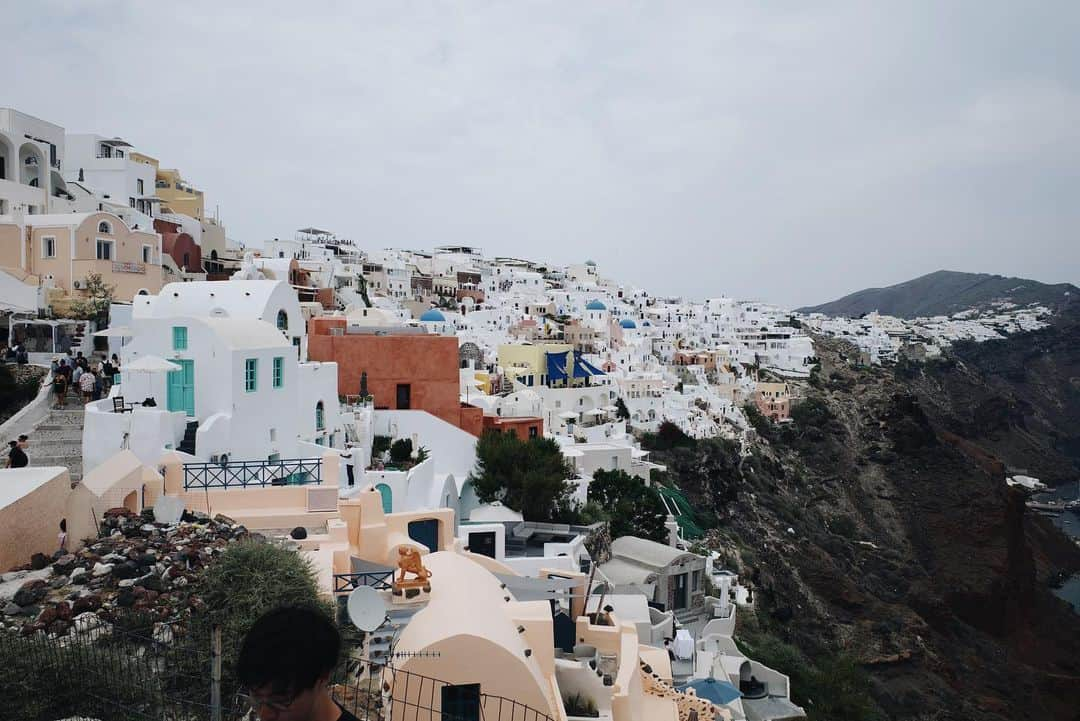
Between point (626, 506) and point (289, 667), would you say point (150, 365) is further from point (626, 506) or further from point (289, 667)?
point (626, 506)

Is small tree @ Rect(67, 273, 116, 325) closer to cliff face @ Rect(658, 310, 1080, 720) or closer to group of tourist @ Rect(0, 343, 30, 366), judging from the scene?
group of tourist @ Rect(0, 343, 30, 366)

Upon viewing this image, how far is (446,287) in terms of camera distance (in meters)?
76.0

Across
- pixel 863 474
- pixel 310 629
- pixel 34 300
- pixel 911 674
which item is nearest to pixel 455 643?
pixel 310 629

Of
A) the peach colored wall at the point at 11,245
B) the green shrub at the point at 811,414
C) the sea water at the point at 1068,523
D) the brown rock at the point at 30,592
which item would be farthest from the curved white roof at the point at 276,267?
the sea water at the point at 1068,523

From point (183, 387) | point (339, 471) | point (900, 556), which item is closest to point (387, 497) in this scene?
point (339, 471)

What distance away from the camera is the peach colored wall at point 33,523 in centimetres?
971

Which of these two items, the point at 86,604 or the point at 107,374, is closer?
the point at 86,604

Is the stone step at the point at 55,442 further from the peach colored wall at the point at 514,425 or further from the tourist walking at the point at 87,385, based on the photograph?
the peach colored wall at the point at 514,425

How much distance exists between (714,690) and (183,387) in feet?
42.2

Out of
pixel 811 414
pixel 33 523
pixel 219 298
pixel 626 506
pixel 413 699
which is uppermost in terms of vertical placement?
pixel 219 298

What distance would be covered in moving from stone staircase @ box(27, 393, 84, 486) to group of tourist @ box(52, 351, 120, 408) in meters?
0.53

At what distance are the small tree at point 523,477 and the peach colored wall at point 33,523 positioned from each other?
1465 centimetres

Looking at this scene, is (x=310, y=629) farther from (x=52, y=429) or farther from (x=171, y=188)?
(x=171, y=188)

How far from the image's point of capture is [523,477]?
2444cm
